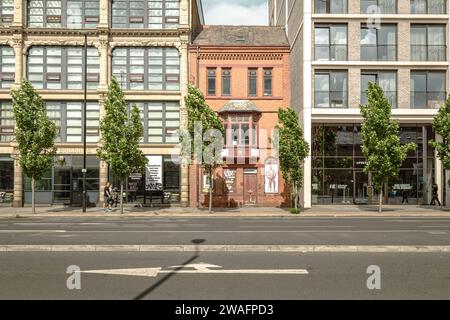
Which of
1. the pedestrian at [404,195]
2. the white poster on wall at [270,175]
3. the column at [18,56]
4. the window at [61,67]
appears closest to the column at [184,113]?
the white poster on wall at [270,175]

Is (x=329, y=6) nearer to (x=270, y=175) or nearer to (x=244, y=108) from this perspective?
(x=244, y=108)

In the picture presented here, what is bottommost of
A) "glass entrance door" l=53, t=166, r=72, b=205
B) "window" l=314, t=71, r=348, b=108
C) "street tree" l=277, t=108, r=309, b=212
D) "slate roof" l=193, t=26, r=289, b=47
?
"glass entrance door" l=53, t=166, r=72, b=205

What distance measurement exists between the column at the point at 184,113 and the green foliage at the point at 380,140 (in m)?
12.1

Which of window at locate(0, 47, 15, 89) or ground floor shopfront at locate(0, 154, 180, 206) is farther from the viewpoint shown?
window at locate(0, 47, 15, 89)

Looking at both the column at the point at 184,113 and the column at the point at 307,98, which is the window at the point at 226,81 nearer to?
the column at the point at 184,113

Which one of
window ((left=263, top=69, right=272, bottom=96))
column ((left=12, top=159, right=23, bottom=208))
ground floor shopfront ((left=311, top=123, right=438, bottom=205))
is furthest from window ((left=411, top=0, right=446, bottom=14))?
column ((left=12, top=159, right=23, bottom=208))

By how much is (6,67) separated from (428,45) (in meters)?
29.5

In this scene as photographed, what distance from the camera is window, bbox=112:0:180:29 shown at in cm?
3095

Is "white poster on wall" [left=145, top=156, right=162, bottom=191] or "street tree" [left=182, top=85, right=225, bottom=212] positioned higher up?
"street tree" [left=182, top=85, right=225, bottom=212]

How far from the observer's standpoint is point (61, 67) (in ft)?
101

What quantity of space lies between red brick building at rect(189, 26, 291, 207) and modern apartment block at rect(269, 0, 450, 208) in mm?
2009

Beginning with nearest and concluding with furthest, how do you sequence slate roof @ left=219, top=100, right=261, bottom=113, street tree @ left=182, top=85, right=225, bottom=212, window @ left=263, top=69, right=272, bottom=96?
street tree @ left=182, top=85, right=225, bottom=212, slate roof @ left=219, top=100, right=261, bottom=113, window @ left=263, top=69, right=272, bottom=96

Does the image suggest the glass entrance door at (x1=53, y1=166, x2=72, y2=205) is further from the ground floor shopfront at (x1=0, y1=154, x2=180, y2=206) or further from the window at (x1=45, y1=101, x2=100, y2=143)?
the window at (x1=45, y1=101, x2=100, y2=143)
